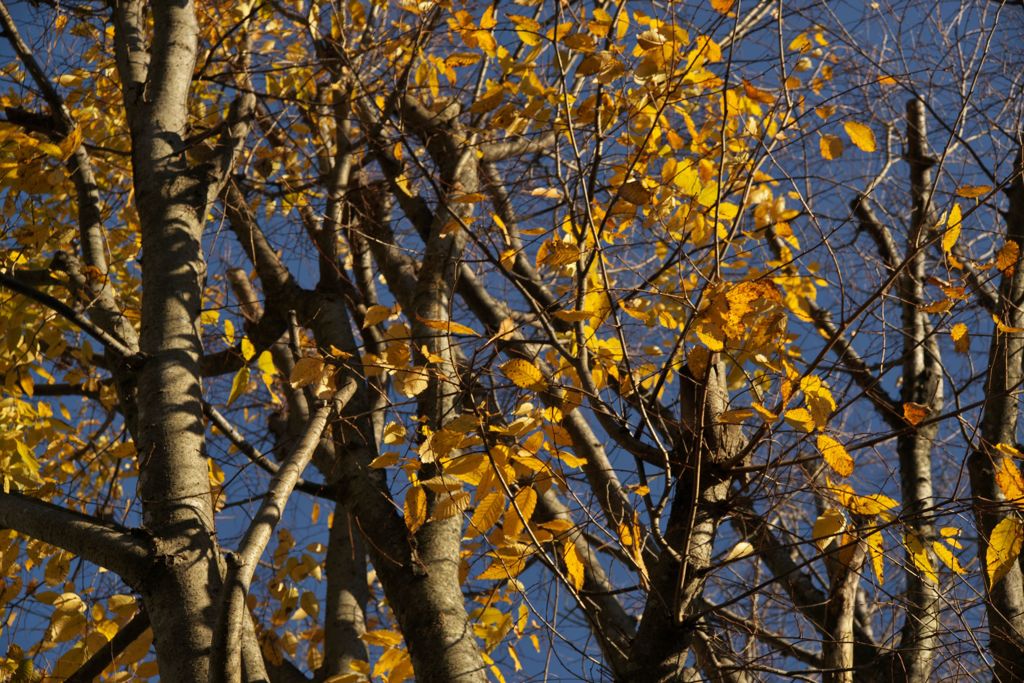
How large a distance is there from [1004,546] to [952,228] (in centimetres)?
76

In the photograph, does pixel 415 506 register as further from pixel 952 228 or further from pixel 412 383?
pixel 952 228

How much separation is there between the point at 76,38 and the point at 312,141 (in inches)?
41.8

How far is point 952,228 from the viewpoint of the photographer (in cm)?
224

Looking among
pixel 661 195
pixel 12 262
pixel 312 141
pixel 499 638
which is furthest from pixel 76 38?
pixel 499 638

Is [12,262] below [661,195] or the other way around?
the other way around

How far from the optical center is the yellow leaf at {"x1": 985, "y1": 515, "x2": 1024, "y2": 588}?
6.51ft

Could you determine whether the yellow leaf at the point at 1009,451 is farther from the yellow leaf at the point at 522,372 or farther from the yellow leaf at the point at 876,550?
the yellow leaf at the point at 522,372

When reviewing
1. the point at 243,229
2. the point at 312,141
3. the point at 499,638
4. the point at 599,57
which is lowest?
the point at 499,638

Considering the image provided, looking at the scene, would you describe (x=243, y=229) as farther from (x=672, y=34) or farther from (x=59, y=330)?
(x=672, y=34)

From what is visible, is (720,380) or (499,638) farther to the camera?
(499,638)

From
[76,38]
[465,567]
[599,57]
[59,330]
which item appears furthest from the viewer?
[76,38]

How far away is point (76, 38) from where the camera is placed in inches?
150

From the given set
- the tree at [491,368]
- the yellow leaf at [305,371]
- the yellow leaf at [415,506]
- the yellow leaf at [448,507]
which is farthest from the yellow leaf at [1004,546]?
the yellow leaf at [305,371]

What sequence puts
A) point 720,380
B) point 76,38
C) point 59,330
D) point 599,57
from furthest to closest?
point 76,38, point 59,330, point 720,380, point 599,57
